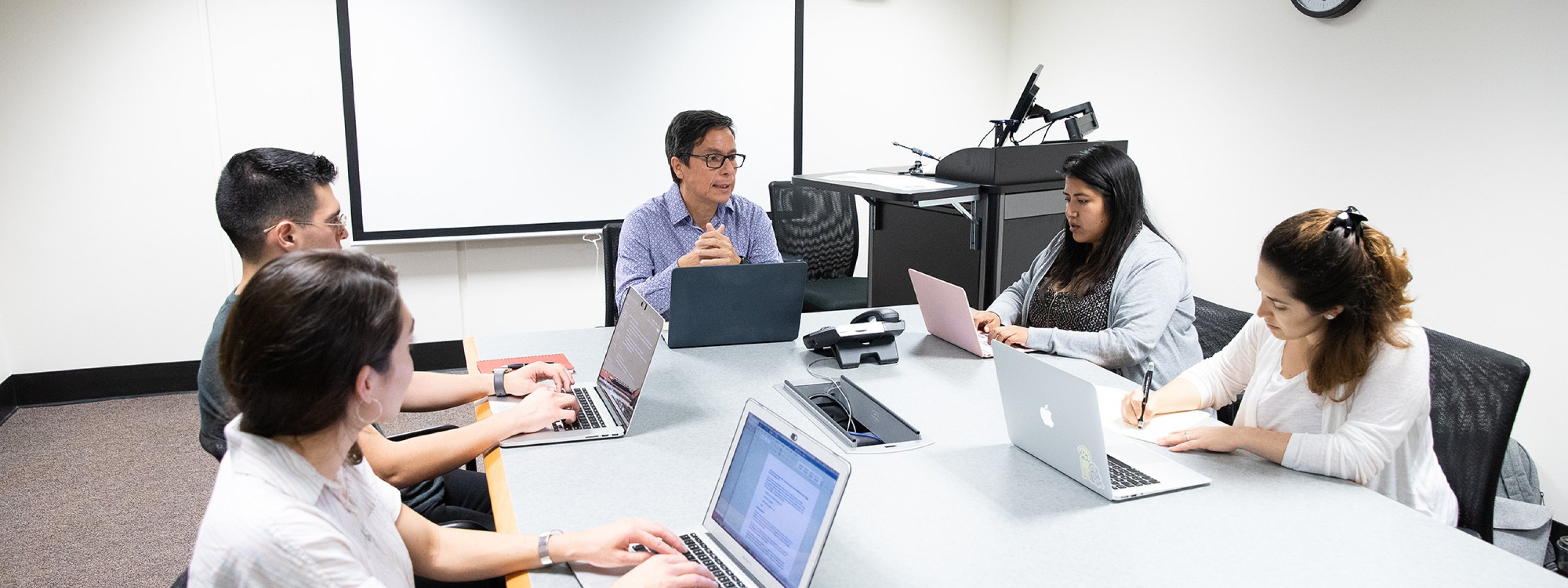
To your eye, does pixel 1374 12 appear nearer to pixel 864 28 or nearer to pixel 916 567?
pixel 864 28

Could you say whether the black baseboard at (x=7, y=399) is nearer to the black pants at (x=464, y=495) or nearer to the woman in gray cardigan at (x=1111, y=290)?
the black pants at (x=464, y=495)

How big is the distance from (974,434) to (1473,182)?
2169 millimetres

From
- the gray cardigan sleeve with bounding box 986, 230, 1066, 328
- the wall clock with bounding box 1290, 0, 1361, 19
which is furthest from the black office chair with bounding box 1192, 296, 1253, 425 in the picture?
the wall clock with bounding box 1290, 0, 1361, 19

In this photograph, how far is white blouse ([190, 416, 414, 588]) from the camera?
3.24ft

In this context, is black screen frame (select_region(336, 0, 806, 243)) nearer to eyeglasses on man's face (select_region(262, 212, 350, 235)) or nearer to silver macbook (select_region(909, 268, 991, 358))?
silver macbook (select_region(909, 268, 991, 358))

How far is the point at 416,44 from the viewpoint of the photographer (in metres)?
3.89

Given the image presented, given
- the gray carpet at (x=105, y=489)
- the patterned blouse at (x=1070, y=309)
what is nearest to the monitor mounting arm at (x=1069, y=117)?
the patterned blouse at (x=1070, y=309)

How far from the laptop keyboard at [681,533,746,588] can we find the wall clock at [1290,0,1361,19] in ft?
9.85

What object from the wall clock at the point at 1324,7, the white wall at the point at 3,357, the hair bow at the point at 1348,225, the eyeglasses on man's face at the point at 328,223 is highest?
the wall clock at the point at 1324,7

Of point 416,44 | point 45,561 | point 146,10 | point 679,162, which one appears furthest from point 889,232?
point 146,10

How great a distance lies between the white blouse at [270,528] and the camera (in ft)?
3.24

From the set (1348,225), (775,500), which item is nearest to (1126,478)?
(1348,225)

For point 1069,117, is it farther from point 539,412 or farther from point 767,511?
point 767,511

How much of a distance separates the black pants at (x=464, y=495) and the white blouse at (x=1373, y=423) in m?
1.51
